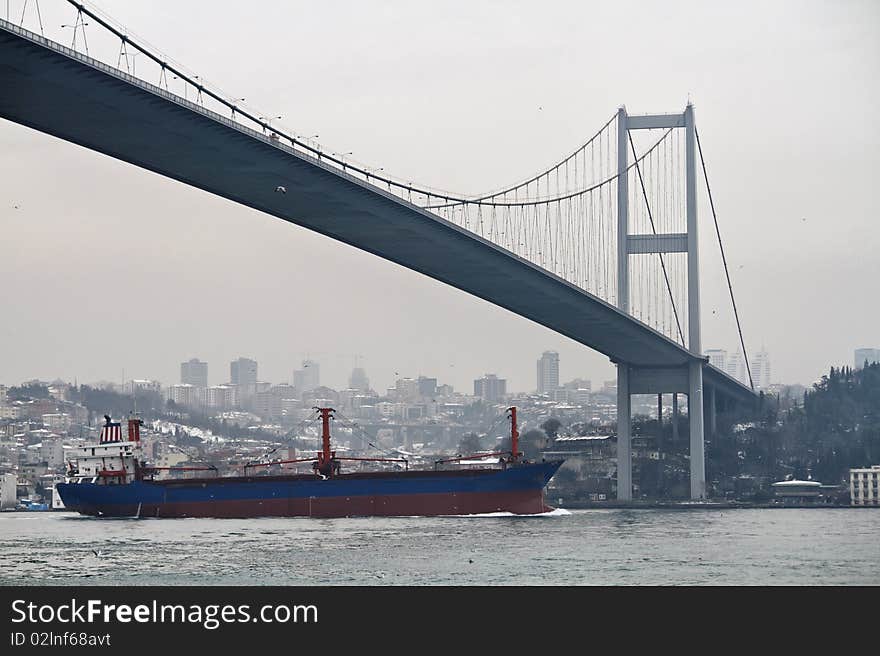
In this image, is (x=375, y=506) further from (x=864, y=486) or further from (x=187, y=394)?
(x=187, y=394)

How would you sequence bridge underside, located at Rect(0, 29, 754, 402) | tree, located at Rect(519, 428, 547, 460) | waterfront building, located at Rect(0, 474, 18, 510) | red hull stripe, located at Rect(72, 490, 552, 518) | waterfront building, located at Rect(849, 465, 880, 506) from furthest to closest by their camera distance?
1. waterfront building, located at Rect(0, 474, 18, 510)
2. tree, located at Rect(519, 428, 547, 460)
3. waterfront building, located at Rect(849, 465, 880, 506)
4. red hull stripe, located at Rect(72, 490, 552, 518)
5. bridge underside, located at Rect(0, 29, 754, 402)

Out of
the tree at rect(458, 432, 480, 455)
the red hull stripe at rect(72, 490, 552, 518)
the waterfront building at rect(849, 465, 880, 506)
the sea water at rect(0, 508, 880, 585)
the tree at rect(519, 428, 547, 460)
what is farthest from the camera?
the tree at rect(458, 432, 480, 455)

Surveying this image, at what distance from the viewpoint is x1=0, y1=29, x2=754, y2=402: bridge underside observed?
1970cm

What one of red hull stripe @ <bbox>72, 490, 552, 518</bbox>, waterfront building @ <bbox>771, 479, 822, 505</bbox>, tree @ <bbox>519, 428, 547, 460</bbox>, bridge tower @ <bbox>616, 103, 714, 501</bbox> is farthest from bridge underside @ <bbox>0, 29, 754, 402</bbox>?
tree @ <bbox>519, 428, 547, 460</bbox>

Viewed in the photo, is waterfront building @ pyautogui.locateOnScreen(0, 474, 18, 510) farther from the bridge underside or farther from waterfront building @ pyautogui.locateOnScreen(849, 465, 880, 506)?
waterfront building @ pyautogui.locateOnScreen(849, 465, 880, 506)

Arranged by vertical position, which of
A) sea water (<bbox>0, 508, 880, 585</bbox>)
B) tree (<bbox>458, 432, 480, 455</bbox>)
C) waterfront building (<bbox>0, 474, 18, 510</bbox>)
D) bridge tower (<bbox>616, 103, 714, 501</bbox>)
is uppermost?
bridge tower (<bbox>616, 103, 714, 501</bbox>)

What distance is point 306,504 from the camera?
33.2 meters

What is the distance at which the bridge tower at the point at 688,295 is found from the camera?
38.7 m

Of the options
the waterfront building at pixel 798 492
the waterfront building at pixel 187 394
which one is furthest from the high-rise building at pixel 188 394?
the waterfront building at pixel 798 492

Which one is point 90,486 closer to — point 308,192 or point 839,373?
point 308,192

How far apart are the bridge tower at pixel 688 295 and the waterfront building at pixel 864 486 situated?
8365 mm

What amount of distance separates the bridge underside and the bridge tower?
2.23 m

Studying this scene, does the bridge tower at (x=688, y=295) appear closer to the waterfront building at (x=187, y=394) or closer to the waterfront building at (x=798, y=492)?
the waterfront building at (x=798, y=492)

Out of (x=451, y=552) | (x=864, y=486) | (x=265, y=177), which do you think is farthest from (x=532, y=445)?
(x=451, y=552)
